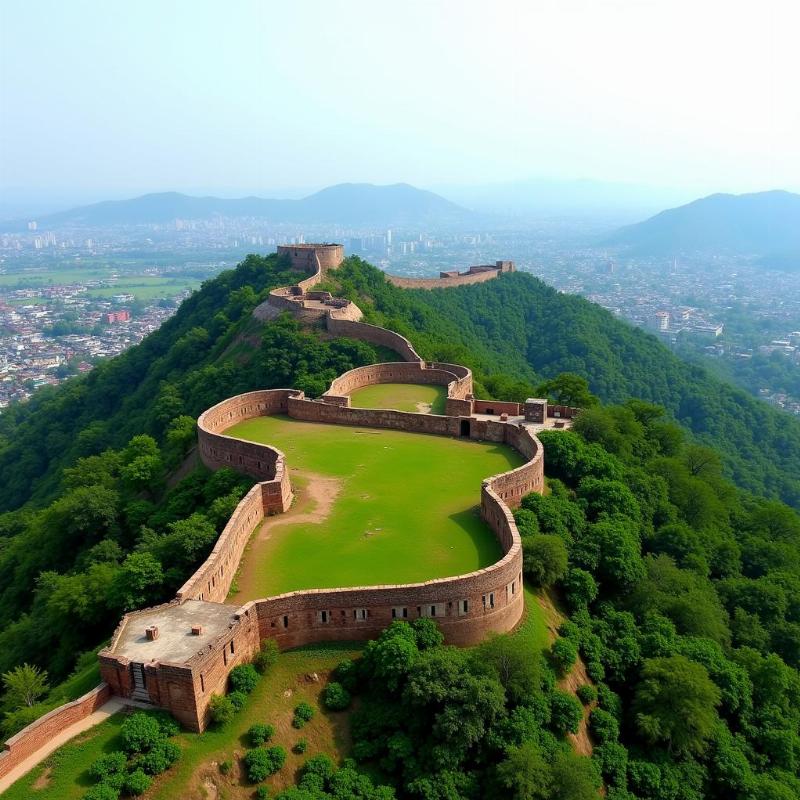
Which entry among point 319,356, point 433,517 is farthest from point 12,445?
point 433,517

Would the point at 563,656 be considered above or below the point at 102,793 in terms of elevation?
below

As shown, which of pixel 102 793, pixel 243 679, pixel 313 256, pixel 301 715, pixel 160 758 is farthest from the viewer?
pixel 313 256

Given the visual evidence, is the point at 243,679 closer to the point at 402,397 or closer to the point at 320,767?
the point at 320,767

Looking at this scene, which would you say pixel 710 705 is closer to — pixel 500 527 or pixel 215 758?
pixel 500 527

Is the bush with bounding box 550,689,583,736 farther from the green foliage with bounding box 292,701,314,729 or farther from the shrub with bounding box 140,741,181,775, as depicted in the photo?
the shrub with bounding box 140,741,181,775

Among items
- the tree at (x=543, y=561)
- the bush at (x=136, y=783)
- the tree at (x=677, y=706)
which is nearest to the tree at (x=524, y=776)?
the tree at (x=677, y=706)

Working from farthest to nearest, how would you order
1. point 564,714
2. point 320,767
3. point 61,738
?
point 564,714, point 320,767, point 61,738

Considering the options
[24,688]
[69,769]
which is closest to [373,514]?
[24,688]
